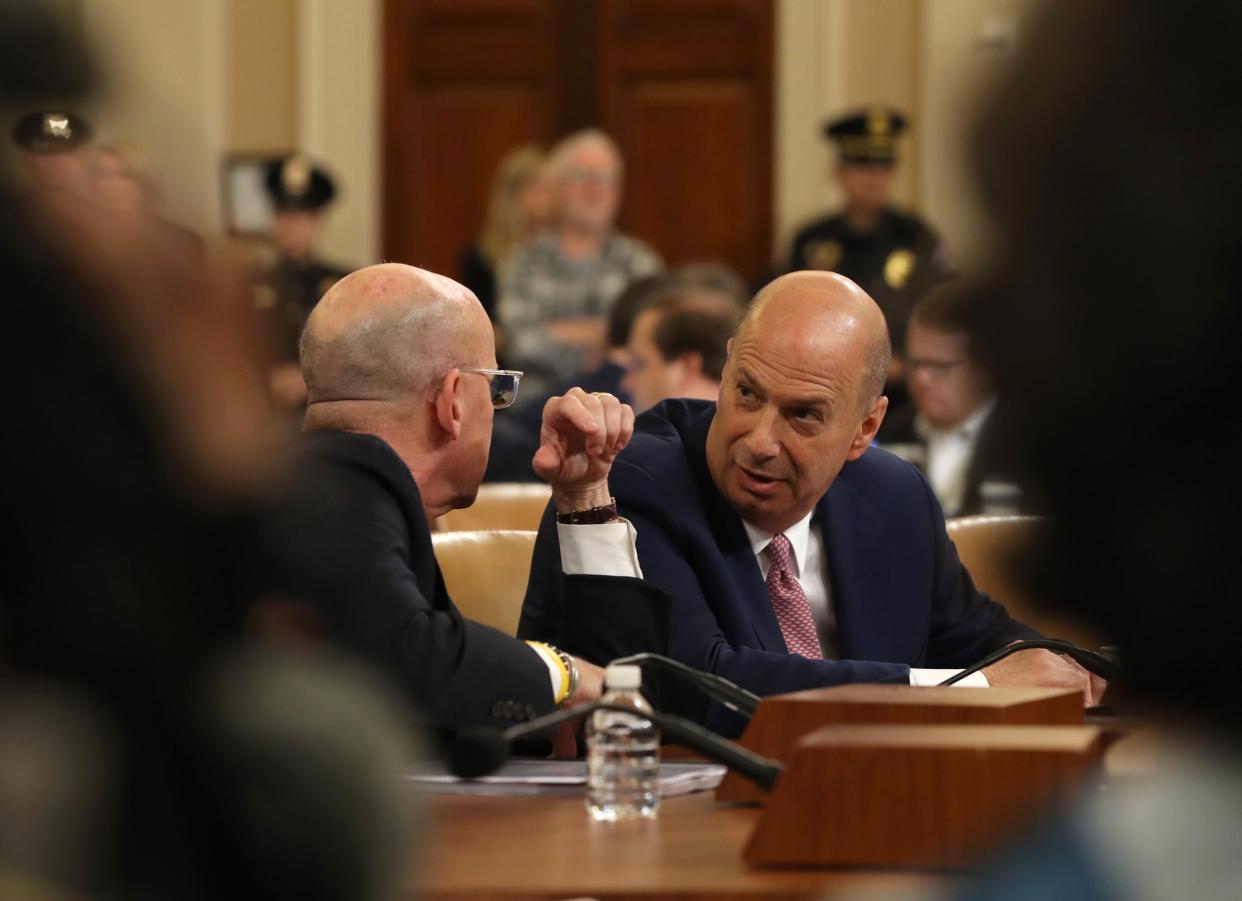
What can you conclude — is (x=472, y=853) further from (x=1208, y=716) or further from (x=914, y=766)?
(x=1208, y=716)

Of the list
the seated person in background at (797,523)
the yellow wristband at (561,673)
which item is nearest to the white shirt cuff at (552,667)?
the yellow wristband at (561,673)

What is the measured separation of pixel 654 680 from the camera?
2.50 metres

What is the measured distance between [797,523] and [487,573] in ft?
1.85

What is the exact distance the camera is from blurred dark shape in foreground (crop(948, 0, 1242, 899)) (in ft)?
2.59

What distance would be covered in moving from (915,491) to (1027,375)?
248 cm

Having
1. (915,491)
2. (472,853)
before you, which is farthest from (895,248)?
(472,853)

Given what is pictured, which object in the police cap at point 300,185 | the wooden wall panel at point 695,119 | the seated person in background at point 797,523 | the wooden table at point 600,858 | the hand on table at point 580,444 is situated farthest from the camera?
the wooden wall panel at point 695,119

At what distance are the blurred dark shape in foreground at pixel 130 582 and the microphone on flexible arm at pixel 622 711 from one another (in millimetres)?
1006

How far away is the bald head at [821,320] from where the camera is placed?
306 cm

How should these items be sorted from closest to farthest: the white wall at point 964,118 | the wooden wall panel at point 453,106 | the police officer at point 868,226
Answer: the white wall at point 964,118 → the police officer at point 868,226 → the wooden wall panel at point 453,106

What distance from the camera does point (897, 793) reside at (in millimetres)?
1552

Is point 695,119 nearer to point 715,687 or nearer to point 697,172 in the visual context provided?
point 697,172

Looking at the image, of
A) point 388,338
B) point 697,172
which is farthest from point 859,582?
point 697,172

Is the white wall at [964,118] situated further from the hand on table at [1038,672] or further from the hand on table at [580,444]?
the hand on table at [1038,672]
